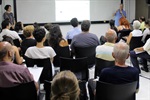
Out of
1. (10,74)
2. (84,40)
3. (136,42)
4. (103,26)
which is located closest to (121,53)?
(10,74)

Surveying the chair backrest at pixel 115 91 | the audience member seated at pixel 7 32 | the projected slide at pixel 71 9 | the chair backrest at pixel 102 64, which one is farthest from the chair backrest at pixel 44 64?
the projected slide at pixel 71 9

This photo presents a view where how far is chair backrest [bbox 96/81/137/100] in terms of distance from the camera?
228 centimetres

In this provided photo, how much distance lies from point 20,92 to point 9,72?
0.76 ft

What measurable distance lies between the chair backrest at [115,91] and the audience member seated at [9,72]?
0.72 meters

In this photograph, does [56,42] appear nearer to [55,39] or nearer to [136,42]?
[55,39]

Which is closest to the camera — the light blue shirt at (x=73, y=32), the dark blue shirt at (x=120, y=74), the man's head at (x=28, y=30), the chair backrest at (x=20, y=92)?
the chair backrest at (x=20, y=92)

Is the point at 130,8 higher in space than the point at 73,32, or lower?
higher

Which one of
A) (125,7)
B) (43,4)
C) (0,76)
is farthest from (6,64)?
(125,7)

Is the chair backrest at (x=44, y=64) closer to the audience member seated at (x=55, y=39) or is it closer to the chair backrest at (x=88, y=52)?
the audience member seated at (x=55, y=39)

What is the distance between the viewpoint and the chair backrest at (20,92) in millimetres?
2215

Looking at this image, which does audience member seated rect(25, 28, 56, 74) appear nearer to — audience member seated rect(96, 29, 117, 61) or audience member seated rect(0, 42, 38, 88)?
audience member seated rect(96, 29, 117, 61)

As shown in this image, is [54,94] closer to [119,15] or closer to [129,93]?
[129,93]

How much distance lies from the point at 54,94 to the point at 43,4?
25.0 feet

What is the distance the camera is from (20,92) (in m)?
2.28
